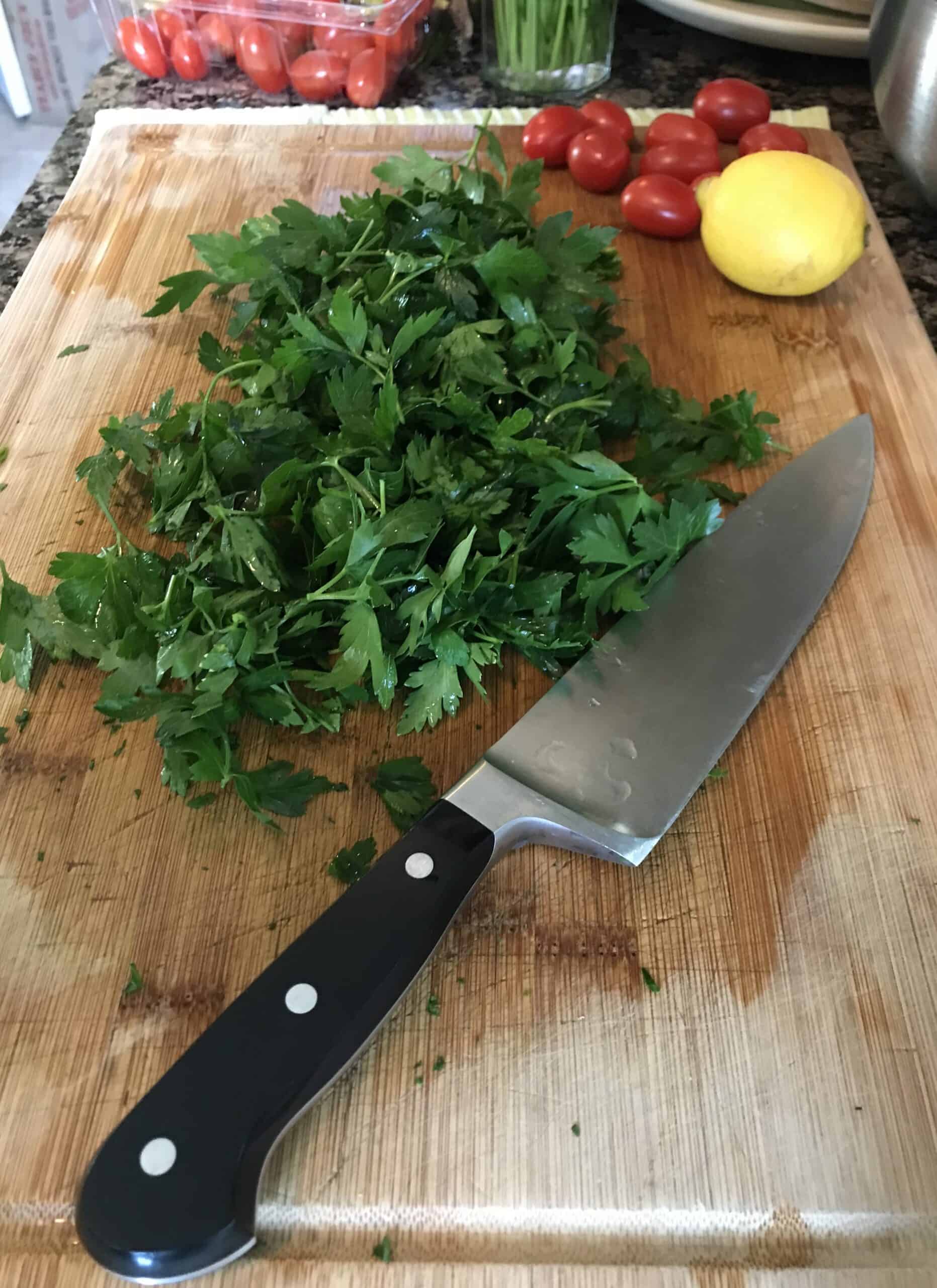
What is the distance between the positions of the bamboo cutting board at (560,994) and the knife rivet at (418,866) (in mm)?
88

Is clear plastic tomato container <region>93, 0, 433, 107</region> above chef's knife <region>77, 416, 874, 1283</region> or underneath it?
above

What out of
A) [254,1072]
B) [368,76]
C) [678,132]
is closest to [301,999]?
[254,1072]

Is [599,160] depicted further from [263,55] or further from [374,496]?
[374,496]

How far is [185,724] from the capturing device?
879mm

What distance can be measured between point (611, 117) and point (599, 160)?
0.17 meters

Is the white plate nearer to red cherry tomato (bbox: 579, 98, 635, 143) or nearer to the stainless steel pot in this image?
the stainless steel pot

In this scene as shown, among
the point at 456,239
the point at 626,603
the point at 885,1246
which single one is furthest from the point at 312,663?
the point at 885,1246

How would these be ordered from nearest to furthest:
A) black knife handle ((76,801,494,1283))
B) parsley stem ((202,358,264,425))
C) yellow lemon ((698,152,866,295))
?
black knife handle ((76,801,494,1283)) < parsley stem ((202,358,264,425)) < yellow lemon ((698,152,866,295))

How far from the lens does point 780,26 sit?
1.82 meters

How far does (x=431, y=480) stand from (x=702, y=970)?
22.8 inches

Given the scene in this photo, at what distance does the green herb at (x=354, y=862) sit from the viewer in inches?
34.1

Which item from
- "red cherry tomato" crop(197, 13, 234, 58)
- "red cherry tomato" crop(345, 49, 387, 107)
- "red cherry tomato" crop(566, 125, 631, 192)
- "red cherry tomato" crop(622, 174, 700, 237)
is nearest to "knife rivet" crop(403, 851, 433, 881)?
"red cherry tomato" crop(622, 174, 700, 237)

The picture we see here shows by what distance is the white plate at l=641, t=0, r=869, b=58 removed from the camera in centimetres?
183

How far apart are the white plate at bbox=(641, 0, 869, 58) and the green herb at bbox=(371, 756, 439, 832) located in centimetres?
179
